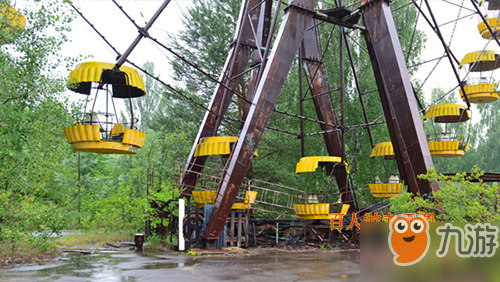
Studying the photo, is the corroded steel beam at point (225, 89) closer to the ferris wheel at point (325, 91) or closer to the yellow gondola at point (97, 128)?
the ferris wheel at point (325, 91)

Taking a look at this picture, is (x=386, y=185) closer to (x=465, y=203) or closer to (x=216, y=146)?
(x=216, y=146)

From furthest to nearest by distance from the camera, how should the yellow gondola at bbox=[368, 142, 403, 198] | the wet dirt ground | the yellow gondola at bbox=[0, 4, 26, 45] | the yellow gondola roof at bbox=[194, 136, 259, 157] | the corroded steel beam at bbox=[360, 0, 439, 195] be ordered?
the yellow gondola at bbox=[368, 142, 403, 198]
the yellow gondola roof at bbox=[194, 136, 259, 157]
the corroded steel beam at bbox=[360, 0, 439, 195]
the yellow gondola at bbox=[0, 4, 26, 45]
the wet dirt ground

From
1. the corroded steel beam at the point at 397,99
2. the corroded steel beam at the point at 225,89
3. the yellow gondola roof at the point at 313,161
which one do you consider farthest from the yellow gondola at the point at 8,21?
the yellow gondola roof at the point at 313,161

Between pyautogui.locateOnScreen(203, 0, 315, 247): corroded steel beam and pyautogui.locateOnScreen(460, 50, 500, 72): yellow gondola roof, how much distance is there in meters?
8.52

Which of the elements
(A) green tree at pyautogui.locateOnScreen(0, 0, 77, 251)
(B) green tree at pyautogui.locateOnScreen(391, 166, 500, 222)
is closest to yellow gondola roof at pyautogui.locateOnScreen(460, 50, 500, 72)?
(B) green tree at pyautogui.locateOnScreen(391, 166, 500, 222)

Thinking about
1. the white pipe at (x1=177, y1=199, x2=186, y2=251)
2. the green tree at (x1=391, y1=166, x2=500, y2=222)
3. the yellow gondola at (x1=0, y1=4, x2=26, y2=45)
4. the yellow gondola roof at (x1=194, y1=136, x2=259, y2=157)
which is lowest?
the white pipe at (x1=177, y1=199, x2=186, y2=251)

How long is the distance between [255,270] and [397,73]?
7282mm

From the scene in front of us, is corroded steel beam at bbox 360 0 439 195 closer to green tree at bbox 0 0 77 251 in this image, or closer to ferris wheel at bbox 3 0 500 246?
ferris wheel at bbox 3 0 500 246

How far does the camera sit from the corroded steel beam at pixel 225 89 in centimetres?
1742

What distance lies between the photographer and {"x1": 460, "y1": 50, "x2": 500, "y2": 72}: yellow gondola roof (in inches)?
713

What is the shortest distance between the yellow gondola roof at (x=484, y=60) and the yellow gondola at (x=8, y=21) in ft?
54.8

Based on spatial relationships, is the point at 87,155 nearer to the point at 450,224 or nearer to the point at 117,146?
the point at 117,146

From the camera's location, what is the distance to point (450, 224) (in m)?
4.77

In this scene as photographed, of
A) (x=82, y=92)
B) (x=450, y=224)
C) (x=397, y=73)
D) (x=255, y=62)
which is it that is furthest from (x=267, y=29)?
(x=450, y=224)
